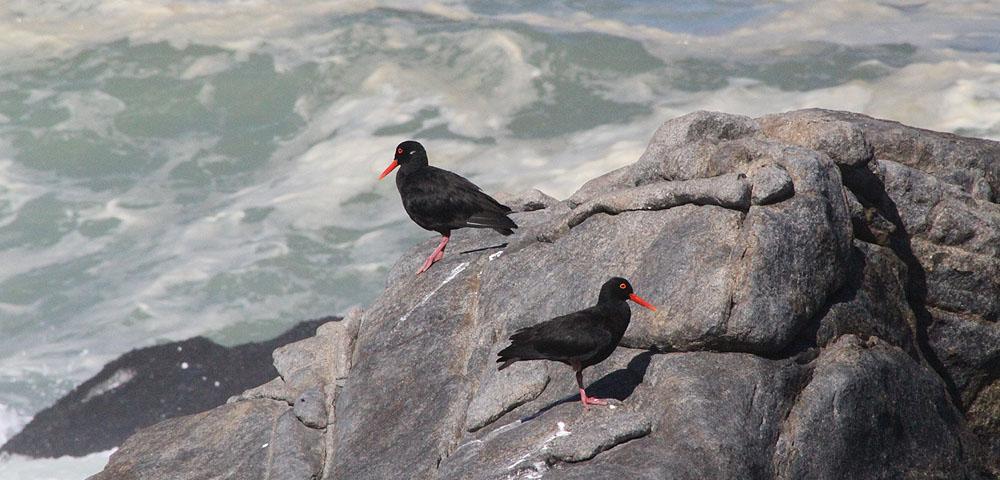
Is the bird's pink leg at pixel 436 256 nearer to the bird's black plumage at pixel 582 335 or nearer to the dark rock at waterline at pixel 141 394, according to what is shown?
the bird's black plumage at pixel 582 335

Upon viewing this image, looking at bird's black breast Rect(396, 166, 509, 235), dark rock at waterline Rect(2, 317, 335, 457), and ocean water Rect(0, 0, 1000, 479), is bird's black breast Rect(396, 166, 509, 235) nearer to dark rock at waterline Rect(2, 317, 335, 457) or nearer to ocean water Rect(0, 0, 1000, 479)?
dark rock at waterline Rect(2, 317, 335, 457)

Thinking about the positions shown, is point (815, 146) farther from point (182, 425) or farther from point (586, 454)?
point (182, 425)

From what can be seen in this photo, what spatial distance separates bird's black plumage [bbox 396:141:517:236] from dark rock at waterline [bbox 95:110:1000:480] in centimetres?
42

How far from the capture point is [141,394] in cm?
2275

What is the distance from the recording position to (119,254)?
3344cm

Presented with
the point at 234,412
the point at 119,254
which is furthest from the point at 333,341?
the point at 119,254

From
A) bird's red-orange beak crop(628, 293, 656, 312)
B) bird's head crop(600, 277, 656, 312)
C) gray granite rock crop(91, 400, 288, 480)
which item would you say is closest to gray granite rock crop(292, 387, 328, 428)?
gray granite rock crop(91, 400, 288, 480)

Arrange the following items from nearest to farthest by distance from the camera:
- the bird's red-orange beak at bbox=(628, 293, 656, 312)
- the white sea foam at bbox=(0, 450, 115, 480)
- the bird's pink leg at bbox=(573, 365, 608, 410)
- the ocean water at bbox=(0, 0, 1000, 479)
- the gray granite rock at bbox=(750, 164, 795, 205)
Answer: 1. the bird's pink leg at bbox=(573, 365, 608, 410)
2. the bird's red-orange beak at bbox=(628, 293, 656, 312)
3. the gray granite rock at bbox=(750, 164, 795, 205)
4. the white sea foam at bbox=(0, 450, 115, 480)
5. the ocean water at bbox=(0, 0, 1000, 479)

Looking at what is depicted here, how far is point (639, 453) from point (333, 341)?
5.69 meters

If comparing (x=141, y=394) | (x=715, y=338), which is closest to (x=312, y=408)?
(x=715, y=338)

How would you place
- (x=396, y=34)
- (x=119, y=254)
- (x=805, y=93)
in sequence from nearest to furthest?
(x=119, y=254) < (x=805, y=93) < (x=396, y=34)

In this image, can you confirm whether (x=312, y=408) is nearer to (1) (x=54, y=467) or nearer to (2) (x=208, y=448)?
(2) (x=208, y=448)

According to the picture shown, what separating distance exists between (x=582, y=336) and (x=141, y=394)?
15592 mm

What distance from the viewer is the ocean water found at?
3117 centimetres
